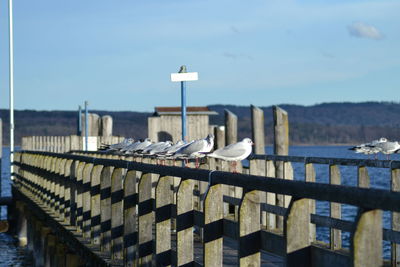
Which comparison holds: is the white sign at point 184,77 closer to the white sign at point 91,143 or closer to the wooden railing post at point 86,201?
the wooden railing post at point 86,201

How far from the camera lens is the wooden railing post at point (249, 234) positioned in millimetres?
6250

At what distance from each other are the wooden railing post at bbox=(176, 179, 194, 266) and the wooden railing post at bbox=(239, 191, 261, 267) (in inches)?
59.5

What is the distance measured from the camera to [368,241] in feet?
15.0

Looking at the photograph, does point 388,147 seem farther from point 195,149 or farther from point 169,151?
point 169,151

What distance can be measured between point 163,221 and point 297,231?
10.5 feet

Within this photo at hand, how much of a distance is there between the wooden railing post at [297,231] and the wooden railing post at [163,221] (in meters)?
3.09

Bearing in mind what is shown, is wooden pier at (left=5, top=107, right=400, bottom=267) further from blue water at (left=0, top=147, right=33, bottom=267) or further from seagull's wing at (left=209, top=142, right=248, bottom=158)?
blue water at (left=0, top=147, right=33, bottom=267)

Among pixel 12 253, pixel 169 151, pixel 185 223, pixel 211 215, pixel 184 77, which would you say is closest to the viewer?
pixel 211 215

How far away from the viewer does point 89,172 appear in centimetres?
1367

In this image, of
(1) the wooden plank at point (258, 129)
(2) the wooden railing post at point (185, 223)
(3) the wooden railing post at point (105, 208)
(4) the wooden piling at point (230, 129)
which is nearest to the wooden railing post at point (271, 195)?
(3) the wooden railing post at point (105, 208)

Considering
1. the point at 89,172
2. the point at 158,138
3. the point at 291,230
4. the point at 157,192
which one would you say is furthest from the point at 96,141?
the point at 291,230

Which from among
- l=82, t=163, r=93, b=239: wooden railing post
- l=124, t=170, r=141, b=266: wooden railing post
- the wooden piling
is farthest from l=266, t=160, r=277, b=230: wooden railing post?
the wooden piling

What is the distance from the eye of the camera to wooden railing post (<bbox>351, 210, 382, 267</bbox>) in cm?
456

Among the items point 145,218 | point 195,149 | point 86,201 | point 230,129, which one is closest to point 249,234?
point 145,218
